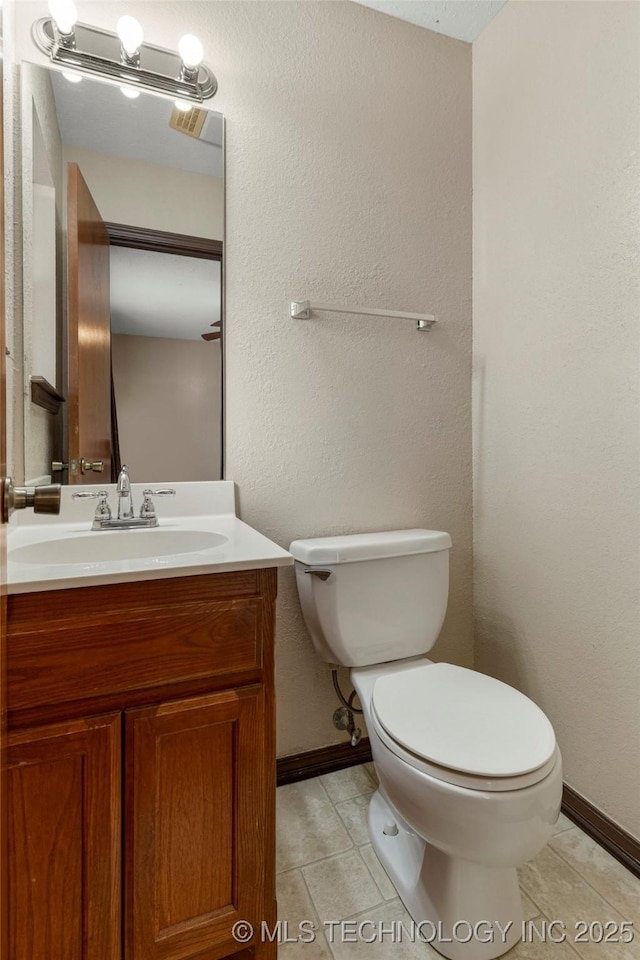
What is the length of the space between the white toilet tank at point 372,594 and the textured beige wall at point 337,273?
0.20 meters

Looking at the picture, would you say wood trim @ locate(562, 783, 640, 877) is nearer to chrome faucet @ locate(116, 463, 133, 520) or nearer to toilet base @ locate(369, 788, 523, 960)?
toilet base @ locate(369, 788, 523, 960)

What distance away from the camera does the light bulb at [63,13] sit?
120 cm

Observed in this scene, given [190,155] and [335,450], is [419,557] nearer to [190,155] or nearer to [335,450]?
[335,450]

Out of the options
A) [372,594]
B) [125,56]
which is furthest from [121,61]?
[372,594]

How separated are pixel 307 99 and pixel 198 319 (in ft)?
2.52

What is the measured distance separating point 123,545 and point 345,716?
882 mm

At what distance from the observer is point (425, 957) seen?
103 centimetres

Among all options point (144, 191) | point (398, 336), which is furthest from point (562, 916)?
point (144, 191)

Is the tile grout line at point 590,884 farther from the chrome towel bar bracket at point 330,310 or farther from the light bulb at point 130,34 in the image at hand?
the light bulb at point 130,34

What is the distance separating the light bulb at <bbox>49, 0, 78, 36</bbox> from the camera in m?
1.20

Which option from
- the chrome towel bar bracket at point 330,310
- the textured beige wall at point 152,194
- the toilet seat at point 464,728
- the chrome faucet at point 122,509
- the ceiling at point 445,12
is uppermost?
the ceiling at point 445,12

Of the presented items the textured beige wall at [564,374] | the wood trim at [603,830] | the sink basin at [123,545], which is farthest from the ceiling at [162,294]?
the wood trim at [603,830]

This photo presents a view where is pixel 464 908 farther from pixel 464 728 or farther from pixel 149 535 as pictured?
pixel 149 535

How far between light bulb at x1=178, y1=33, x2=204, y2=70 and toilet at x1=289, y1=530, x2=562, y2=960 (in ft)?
4.31
